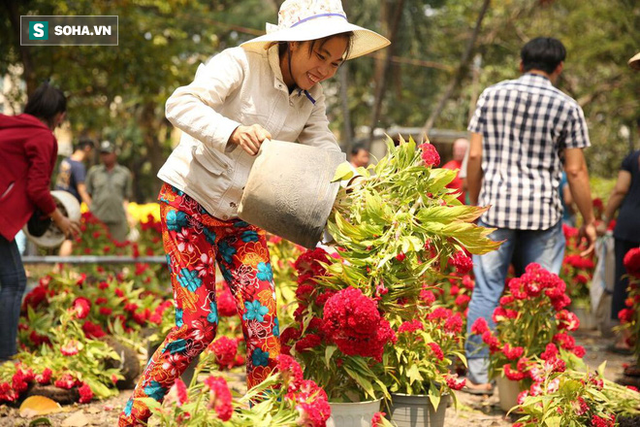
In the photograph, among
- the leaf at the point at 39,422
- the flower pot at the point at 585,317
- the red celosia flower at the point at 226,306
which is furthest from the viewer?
the flower pot at the point at 585,317

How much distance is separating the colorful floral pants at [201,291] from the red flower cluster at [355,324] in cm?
27

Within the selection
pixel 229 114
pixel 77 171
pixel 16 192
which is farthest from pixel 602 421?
pixel 77 171

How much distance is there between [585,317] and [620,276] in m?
1.77

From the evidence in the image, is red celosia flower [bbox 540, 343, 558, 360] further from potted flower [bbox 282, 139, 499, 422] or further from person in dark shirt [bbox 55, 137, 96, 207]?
person in dark shirt [bbox 55, 137, 96, 207]

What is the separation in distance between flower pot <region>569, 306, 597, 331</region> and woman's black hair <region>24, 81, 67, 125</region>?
542 centimetres

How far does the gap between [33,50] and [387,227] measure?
8121mm

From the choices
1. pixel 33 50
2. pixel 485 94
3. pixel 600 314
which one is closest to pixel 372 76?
pixel 33 50

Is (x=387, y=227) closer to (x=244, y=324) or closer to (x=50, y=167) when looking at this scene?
(x=244, y=324)

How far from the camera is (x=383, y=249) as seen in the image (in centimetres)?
346

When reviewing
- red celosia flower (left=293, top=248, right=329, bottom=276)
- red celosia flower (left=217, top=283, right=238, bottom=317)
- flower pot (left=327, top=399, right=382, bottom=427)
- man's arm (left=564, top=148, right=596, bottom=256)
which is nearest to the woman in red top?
red celosia flower (left=217, top=283, right=238, bottom=317)

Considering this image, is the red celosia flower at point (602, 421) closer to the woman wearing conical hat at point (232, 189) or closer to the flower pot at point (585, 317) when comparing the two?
the woman wearing conical hat at point (232, 189)

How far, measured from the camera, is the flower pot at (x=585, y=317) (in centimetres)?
842

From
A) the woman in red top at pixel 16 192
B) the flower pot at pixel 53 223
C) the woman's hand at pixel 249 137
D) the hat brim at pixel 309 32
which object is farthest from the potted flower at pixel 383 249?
the flower pot at pixel 53 223

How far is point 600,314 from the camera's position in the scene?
26.9 feet
